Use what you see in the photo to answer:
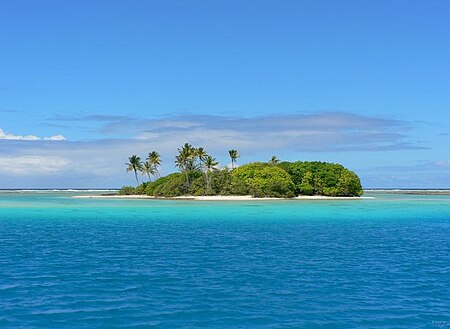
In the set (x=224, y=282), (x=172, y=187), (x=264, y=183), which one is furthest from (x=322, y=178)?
(x=224, y=282)

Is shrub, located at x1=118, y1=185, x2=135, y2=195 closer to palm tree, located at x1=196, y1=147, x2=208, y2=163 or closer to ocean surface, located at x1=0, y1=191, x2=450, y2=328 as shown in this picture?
palm tree, located at x1=196, y1=147, x2=208, y2=163

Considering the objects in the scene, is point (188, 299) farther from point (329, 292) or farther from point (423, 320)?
point (423, 320)

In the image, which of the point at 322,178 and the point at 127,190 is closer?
the point at 322,178

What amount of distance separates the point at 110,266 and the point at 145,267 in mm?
1720

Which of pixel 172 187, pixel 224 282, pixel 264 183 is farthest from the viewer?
pixel 172 187

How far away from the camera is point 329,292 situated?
17656 millimetres

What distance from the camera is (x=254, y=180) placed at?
119 metres

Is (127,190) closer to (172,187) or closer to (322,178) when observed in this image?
(172,187)

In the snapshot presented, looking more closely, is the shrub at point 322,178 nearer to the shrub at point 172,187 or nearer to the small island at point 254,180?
the small island at point 254,180

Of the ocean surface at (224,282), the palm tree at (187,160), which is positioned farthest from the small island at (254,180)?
the ocean surface at (224,282)

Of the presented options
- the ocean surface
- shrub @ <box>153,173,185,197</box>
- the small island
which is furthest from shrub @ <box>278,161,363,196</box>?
the ocean surface

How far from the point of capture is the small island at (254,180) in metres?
120

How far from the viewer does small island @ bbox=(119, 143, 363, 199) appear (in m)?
120

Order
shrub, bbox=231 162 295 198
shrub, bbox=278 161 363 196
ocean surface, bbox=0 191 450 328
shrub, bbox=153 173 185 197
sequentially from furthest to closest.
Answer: shrub, bbox=153 173 185 197
shrub, bbox=278 161 363 196
shrub, bbox=231 162 295 198
ocean surface, bbox=0 191 450 328
